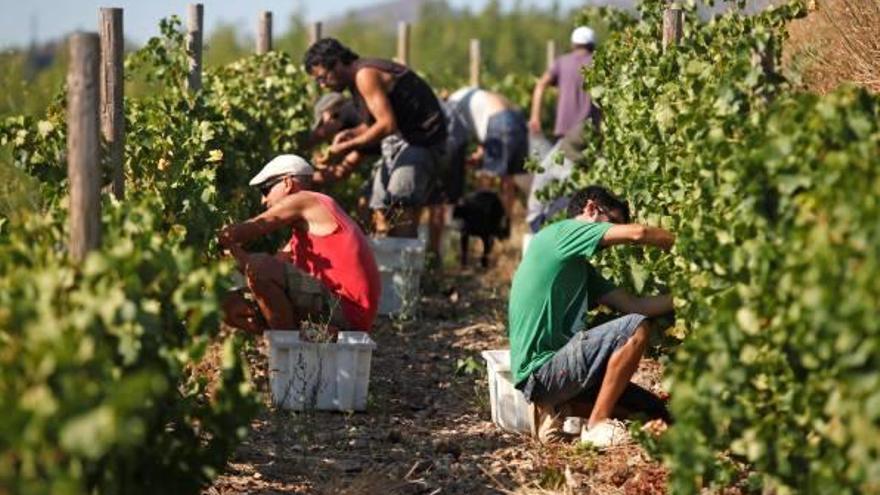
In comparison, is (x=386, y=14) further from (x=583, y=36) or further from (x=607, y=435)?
(x=607, y=435)

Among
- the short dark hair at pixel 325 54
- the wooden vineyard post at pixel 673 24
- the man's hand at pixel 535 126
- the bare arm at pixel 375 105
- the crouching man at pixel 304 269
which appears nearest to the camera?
the crouching man at pixel 304 269

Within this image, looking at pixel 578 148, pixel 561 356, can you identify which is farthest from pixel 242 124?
pixel 561 356

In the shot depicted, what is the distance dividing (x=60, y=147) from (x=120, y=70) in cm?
44

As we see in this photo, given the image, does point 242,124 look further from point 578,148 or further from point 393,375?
point 578,148

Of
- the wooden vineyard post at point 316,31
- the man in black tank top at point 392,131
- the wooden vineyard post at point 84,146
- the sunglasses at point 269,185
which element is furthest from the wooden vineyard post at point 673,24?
the wooden vineyard post at point 316,31

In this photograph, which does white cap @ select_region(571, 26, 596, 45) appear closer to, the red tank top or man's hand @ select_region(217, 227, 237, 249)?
the red tank top

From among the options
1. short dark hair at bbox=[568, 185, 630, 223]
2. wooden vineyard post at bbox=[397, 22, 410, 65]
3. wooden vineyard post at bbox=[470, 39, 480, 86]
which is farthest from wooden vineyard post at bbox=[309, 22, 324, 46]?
short dark hair at bbox=[568, 185, 630, 223]

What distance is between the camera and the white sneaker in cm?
681

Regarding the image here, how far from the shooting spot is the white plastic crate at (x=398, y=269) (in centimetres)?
1049

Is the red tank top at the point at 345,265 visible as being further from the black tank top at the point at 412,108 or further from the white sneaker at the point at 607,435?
the black tank top at the point at 412,108

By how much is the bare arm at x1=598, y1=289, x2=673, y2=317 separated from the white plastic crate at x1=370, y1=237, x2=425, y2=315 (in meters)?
3.42

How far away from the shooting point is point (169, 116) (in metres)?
8.51

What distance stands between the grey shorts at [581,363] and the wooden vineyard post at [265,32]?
623cm

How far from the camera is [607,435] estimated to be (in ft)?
22.4
